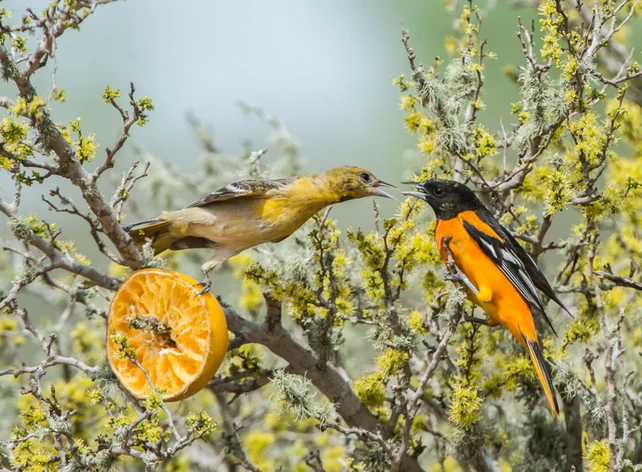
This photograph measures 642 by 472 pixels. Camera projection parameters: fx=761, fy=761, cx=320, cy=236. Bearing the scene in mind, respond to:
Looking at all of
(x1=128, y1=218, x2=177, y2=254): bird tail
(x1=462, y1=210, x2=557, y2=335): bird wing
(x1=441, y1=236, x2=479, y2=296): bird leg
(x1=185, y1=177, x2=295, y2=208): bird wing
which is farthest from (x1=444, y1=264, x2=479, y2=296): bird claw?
(x1=128, y1=218, x2=177, y2=254): bird tail

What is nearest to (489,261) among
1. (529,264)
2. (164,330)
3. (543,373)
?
(529,264)

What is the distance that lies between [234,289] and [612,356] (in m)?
3.33

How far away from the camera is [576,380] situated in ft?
11.1

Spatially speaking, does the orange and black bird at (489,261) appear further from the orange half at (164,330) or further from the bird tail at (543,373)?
the orange half at (164,330)

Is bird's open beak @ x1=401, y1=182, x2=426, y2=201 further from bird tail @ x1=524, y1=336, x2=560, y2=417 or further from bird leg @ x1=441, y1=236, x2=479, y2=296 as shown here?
bird tail @ x1=524, y1=336, x2=560, y2=417

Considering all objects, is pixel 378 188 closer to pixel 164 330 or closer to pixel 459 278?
pixel 459 278

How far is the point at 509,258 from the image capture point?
11.8 ft

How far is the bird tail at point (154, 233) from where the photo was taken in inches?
146

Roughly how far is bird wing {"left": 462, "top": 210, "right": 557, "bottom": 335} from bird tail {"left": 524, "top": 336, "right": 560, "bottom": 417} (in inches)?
6.7

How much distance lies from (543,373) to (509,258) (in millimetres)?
573

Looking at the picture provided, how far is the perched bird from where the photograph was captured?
3.77 meters

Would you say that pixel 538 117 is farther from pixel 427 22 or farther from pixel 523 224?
pixel 427 22

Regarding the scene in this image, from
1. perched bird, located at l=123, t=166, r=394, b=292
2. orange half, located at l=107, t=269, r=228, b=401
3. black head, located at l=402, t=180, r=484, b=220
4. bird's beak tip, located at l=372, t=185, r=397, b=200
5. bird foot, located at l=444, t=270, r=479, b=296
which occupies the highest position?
bird's beak tip, located at l=372, t=185, r=397, b=200

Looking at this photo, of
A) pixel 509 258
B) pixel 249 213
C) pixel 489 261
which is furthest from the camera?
pixel 249 213
